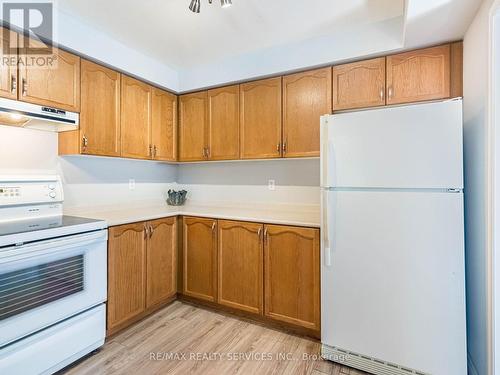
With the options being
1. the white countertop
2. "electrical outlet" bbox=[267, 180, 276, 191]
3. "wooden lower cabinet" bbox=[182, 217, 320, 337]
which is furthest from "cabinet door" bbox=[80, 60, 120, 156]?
"electrical outlet" bbox=[267, 180, 276, 191]

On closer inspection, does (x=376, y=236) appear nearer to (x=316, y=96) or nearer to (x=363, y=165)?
(x=363, y=165)

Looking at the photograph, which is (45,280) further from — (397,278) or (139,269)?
(397,278)

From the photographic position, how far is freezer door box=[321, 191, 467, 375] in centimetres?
149

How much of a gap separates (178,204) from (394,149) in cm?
235

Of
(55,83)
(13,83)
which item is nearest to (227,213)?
(55,83)

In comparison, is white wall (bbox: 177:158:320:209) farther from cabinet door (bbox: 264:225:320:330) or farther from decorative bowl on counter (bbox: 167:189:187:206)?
cabinet door (bbox: 264:225:320:330)

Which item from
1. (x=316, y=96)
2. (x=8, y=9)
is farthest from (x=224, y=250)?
(x=8, y=9)

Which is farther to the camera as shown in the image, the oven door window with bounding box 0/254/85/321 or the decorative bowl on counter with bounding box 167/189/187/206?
the decorative bowl on counter with bounding box 167/189/187/206

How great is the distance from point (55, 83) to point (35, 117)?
32cm

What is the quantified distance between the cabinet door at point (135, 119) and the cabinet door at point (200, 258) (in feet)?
2.64

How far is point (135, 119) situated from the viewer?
8.44 feet

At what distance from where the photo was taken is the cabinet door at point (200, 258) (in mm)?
2473

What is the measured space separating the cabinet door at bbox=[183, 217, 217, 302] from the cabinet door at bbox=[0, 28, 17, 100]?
1.56m

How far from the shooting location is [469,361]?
168cm
